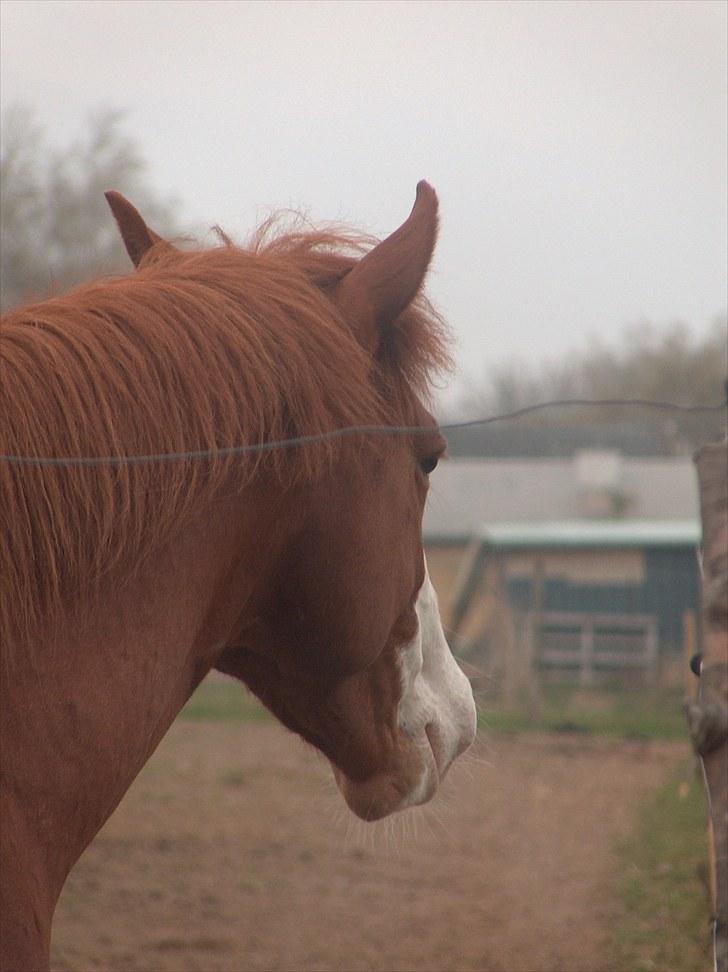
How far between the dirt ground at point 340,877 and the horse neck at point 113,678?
108 centimetres

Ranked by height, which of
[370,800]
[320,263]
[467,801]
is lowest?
[467,801]

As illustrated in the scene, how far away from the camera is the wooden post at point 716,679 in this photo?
1880 mm

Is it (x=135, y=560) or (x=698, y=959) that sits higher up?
(x=135, y=560)

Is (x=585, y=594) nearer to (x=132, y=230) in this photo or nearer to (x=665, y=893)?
(x=665, y=893)

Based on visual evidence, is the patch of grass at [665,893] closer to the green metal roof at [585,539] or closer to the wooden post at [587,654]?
the wooden post at [587,654]

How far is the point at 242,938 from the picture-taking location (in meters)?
5.36

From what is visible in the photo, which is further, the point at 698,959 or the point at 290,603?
the point at 698,959

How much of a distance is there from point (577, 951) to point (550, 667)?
12.2 m

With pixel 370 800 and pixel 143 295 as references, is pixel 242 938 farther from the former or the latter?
pixel 143 295

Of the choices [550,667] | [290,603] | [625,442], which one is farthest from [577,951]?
[625,442]

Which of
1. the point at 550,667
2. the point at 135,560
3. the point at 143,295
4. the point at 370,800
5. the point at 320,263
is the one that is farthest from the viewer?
the point at 550,667

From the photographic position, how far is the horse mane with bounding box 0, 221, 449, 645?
5.21 feet

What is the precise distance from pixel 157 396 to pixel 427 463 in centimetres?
59

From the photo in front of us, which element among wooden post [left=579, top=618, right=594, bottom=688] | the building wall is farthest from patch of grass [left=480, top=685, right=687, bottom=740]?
the building wall
